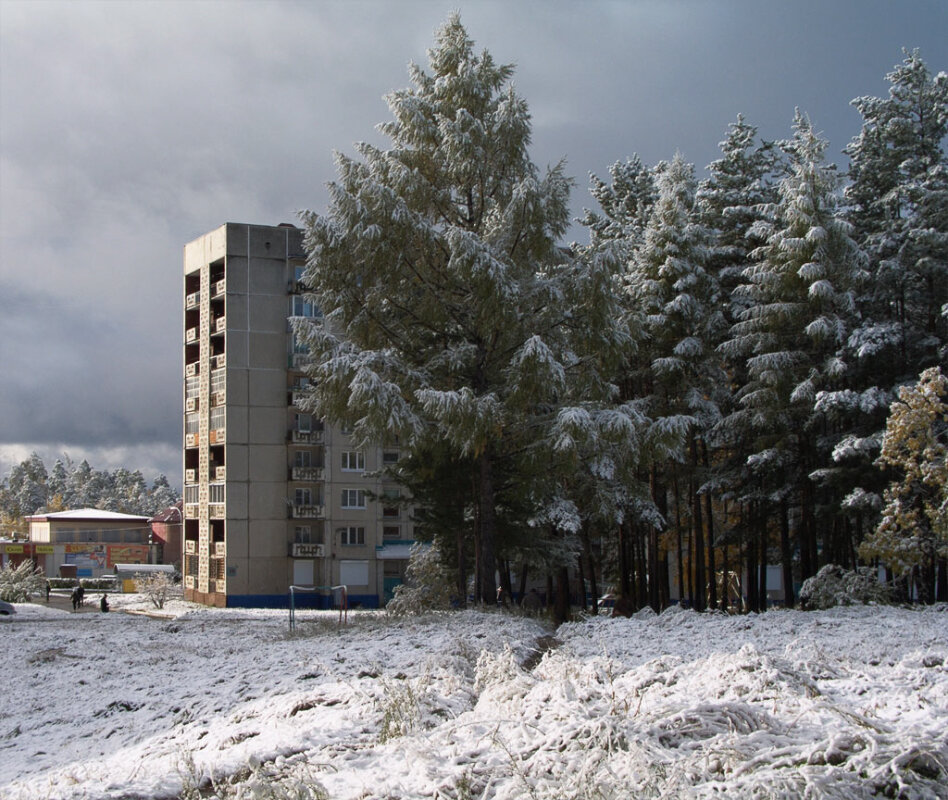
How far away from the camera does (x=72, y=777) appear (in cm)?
636

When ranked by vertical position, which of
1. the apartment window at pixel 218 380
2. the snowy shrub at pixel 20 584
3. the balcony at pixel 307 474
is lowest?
the snowy shrub at pixel 20 584

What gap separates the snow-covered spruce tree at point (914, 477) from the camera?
19406 millimetres

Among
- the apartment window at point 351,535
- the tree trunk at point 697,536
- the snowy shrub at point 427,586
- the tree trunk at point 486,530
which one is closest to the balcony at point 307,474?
the apartment window at point 351,535

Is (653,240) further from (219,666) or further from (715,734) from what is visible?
(715,734)

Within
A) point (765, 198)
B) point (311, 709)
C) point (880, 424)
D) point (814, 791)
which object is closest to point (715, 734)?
point (814, 791)

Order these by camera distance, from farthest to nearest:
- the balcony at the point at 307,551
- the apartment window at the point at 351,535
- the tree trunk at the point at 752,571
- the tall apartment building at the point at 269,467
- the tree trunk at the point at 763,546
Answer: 1. the apartment window at the point at 351,535
2. the tall apartment building at the point at 269,467
3. the balcony at the point at 307,551
4. the tree trunk at the point at 752,571
5. the tree trunk at the point at 763,546

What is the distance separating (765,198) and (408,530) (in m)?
33.9

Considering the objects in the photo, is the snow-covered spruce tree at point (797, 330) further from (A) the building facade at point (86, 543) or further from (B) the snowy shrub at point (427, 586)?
(A) the building facade at point (86, 543)

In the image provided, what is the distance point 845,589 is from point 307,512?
41045 mm

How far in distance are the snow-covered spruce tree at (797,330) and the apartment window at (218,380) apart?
120 feet

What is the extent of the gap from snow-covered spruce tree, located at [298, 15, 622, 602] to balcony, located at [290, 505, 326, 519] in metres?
36.9

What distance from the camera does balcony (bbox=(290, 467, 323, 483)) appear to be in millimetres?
55969

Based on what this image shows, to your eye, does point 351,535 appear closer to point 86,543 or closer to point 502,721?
point 86,543

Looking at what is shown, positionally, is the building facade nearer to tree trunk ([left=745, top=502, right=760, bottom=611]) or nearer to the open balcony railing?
the open balcony railing
